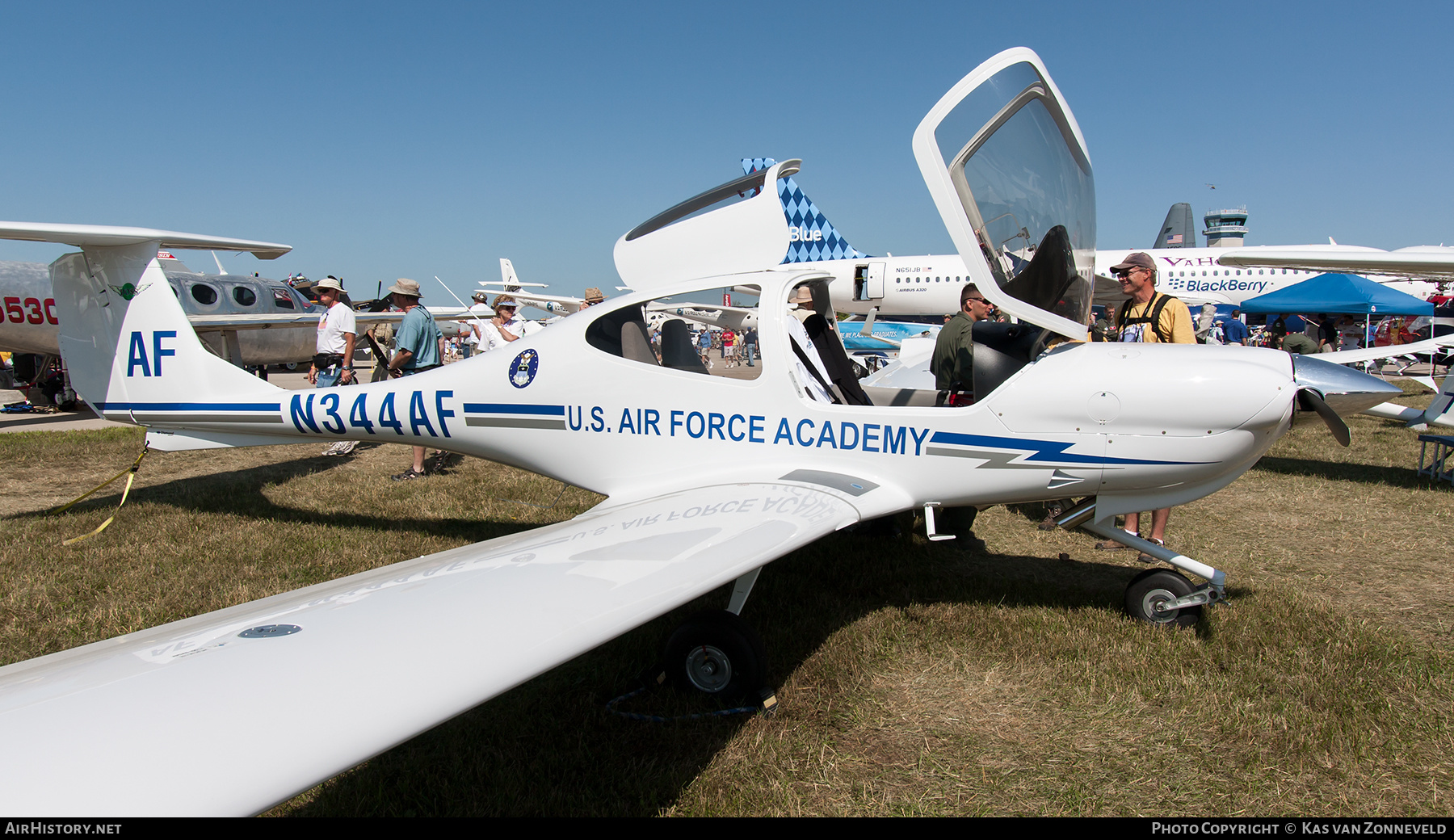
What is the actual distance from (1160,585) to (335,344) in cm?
755

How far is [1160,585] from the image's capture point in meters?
3.66

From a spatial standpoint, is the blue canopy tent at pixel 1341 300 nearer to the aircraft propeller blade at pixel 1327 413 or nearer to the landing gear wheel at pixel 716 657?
the aircraft propeller blade at pixel 1327 413

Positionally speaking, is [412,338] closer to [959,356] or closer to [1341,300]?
[959,356]

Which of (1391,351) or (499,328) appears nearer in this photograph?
(1391,351)

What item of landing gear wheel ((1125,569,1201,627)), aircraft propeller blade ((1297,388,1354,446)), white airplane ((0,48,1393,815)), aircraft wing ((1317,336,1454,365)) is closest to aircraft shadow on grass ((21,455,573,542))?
white airplane ((0,48,1393,815))

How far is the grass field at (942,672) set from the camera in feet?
8.07


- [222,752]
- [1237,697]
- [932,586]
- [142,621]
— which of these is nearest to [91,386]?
[142,621]

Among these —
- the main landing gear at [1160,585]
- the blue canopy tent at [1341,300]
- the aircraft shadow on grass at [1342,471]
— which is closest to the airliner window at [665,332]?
the main landing gear at [1160,585]

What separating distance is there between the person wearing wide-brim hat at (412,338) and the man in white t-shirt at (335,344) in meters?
0.51

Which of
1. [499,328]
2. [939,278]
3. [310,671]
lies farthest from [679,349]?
[939,278]

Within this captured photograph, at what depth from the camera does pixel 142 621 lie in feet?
12.0

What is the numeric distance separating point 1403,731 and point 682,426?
321 cm

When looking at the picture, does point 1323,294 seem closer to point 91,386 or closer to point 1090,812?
point 1090,812

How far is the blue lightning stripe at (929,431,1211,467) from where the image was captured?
128 inches
